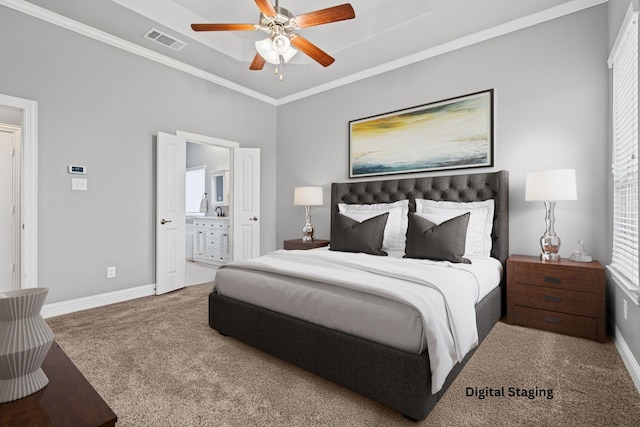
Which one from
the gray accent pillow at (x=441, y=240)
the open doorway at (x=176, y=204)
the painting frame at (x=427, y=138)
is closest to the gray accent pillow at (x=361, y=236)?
the gray accent pillow at (x=441, y=240)

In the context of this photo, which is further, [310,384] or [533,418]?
[310,384]

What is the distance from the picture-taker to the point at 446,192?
3488mm

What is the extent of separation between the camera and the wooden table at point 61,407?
953mm

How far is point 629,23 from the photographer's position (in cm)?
198

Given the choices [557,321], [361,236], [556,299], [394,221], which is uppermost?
[394,221]

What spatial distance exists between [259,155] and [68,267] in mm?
2819

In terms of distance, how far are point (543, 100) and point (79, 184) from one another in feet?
15.5

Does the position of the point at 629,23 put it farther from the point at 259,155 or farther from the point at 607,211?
the point at 259,155

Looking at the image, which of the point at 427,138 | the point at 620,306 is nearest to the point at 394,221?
the point at 427,138

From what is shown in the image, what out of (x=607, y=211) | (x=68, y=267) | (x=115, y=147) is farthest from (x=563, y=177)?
(x=68, y=267)

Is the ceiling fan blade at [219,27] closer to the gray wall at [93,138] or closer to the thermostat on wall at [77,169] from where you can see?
the gray wall at [93,138]

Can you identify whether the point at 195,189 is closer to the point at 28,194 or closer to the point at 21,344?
the point at 28,194

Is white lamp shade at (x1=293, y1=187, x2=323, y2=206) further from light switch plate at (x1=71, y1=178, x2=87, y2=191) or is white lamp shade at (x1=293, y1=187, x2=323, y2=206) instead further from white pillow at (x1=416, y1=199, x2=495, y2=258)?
light switch plate at (x1=71, y1=178, x2=87, y2=191)

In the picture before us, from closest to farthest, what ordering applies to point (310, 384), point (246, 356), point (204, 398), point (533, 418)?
point (533, 418) < point (204, 398) < point (310, 384) < point (246, 356)
